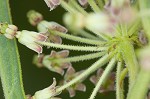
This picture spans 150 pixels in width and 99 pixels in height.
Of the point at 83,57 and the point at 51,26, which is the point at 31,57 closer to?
the point at 51,26

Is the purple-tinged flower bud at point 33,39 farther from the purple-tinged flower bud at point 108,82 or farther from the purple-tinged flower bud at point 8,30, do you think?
the purple-tinged flower bud at point 108,82

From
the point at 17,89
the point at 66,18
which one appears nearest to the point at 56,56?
the point at 17,89

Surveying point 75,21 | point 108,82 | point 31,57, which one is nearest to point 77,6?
point 108,82

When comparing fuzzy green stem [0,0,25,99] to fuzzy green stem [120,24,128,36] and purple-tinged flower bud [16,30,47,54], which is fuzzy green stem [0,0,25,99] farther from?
fuzzy green stem [120,24,128,36]

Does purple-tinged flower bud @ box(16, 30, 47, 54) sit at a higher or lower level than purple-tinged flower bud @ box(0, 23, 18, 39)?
lower

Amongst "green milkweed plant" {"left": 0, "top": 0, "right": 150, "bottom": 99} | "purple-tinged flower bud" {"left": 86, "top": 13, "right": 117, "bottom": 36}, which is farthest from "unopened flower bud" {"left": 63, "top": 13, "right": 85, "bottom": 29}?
"green milkweed plant" {"left": 0, "top": 0, "right": 150, "bottom": 99}
